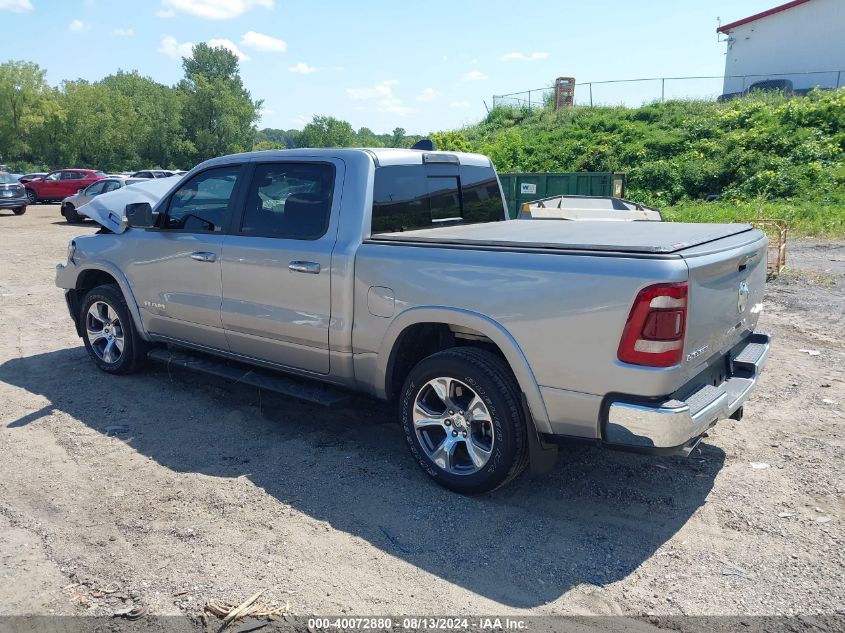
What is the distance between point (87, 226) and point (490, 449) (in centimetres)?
2178

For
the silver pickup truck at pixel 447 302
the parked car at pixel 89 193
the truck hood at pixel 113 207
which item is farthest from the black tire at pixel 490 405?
the parked car at pixel 89 193

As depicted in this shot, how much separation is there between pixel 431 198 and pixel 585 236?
55.5 inches

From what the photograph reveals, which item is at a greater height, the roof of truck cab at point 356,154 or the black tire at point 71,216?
the roof of truck cab at point 356,154

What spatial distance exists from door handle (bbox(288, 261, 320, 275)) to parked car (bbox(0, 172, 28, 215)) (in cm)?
2491

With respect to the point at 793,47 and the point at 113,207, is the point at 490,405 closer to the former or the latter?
the point at 113,207

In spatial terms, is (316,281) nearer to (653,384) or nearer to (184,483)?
(184,483)

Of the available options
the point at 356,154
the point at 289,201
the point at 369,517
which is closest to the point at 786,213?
the point at 356,154

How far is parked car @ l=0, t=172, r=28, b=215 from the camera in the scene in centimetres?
2448

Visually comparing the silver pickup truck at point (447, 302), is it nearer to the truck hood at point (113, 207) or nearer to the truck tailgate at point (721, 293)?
the truck tailgate at point (721, 293)

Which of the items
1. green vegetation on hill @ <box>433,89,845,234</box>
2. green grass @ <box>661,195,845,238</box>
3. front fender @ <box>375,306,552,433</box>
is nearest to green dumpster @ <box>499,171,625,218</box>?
green grass @ <box>661,195,845,238</box>

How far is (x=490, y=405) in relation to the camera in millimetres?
3658

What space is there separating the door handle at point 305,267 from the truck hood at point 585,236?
43 cm

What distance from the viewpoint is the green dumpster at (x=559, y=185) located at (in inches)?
623

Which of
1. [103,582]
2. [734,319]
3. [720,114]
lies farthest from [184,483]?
[720,114]
